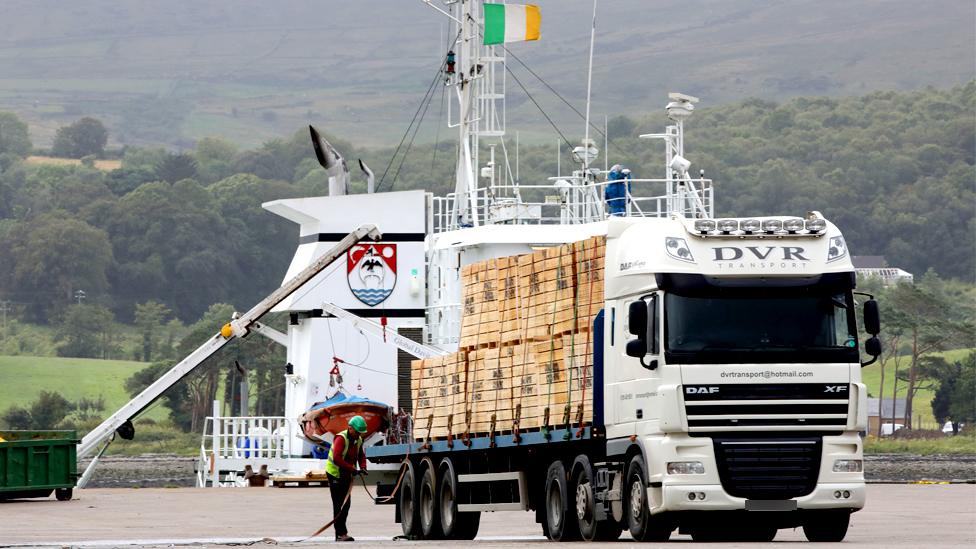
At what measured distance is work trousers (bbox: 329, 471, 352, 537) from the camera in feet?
69.6

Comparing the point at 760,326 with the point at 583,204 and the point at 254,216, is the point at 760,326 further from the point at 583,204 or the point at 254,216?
Answer: the point at 254,216

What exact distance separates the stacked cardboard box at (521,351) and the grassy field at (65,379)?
3248 inches

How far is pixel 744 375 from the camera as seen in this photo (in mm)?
18203

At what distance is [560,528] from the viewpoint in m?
20.2

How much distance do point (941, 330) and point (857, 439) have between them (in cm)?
8122

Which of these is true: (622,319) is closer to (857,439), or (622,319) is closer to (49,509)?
(857,439)

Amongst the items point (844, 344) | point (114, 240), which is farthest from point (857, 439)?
point (114, 240)

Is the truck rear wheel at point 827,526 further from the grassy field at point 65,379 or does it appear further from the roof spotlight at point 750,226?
the grassy field at point 65,379

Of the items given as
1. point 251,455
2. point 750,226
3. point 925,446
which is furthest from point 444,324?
point 925,446

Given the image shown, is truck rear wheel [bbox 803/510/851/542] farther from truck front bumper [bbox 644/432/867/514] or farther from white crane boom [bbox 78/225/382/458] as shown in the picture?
white crane boom [bbox 78/225/382/458]

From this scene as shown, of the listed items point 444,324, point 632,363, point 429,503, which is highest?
point 444,324

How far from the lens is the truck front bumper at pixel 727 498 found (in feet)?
59.0

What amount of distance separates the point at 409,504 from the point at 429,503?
0.82 meters

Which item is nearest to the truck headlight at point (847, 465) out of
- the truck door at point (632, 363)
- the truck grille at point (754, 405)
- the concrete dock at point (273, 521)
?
the truck grille at point (754, 405)
